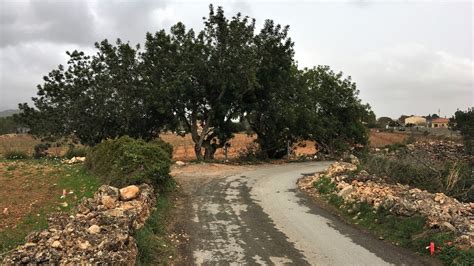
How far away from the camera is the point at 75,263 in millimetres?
6371

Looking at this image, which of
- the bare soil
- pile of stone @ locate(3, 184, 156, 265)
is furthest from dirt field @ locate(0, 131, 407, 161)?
pile of stone @ locate(3, 184, 156, 265)

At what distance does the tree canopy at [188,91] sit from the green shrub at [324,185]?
10436mm

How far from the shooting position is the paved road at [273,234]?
8500 mm

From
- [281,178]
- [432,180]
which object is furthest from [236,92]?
[432,180]

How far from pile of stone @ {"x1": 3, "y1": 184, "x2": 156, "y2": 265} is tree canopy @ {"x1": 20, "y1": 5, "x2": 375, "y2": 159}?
17242mm

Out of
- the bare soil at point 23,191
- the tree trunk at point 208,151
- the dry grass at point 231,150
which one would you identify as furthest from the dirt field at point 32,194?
the dry grass at point 231,150

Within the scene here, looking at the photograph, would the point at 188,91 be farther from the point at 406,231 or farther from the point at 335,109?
the point at 406,231

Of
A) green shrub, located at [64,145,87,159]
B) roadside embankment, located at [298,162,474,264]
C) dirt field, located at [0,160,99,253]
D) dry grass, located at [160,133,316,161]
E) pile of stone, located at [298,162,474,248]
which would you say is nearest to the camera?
roadside embankment, located at [298,162,474,264]

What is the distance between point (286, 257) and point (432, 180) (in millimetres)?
8853

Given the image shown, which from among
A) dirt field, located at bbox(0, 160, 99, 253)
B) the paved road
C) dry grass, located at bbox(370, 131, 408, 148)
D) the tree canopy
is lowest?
the paved road

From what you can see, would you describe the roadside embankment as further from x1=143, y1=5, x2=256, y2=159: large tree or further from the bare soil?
x1=143, y1=5, x2=256, y2=159: large tree

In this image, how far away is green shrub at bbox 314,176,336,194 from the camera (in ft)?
51.8

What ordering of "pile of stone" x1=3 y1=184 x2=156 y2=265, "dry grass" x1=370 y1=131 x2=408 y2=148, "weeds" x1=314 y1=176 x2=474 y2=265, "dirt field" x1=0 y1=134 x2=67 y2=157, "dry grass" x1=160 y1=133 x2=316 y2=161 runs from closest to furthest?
"pile of stone" x1=3 y1=184 x2=156 y2=265
"weeds" x1=314 y1=176 x2=474 y2=265
"dry grass" x1=160 y1=133 x2=316 y2=161
"dirt field" x1=0 y1=134 x2=67 y2=157
"dry grass" x1=370 y1=131 x2=408 y2=148

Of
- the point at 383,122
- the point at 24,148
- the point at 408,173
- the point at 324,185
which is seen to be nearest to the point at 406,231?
the point at 408,173
